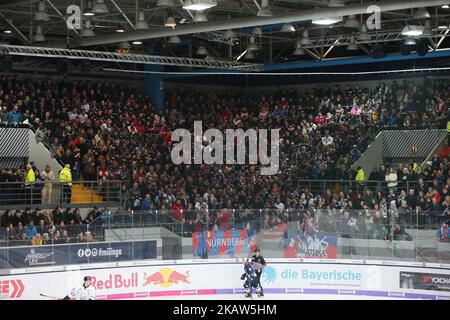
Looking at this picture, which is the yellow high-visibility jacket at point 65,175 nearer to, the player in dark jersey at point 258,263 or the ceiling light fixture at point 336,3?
the player in dark jersey at point 258,263

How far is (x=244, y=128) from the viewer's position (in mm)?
30844

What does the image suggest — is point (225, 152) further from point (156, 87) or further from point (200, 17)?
point (200, 17)

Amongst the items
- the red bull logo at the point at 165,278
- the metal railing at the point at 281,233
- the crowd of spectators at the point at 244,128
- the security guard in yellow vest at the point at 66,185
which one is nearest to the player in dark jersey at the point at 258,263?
the metal railing at the point at 281,233

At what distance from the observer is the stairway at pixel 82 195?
2467 cm

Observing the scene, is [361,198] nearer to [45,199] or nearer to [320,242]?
[320,242]

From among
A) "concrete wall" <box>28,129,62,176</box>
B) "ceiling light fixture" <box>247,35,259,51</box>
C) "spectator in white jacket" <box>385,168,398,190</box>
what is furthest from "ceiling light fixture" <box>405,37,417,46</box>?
"concrete wall" <box>28,129,62,176</box>

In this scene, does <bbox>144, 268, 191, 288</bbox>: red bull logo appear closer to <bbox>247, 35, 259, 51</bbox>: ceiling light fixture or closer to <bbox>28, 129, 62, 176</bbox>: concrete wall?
<bbox>28, 129, 62, 176</bbox>: concrete wall

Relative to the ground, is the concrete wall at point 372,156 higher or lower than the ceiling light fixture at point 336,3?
lower

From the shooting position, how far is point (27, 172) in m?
22.9

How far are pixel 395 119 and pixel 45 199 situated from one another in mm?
13267

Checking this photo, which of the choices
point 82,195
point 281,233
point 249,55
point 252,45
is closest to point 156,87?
point 249,55

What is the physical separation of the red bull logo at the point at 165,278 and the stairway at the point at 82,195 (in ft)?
20.0

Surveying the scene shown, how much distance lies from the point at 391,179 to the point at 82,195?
1007 cm
